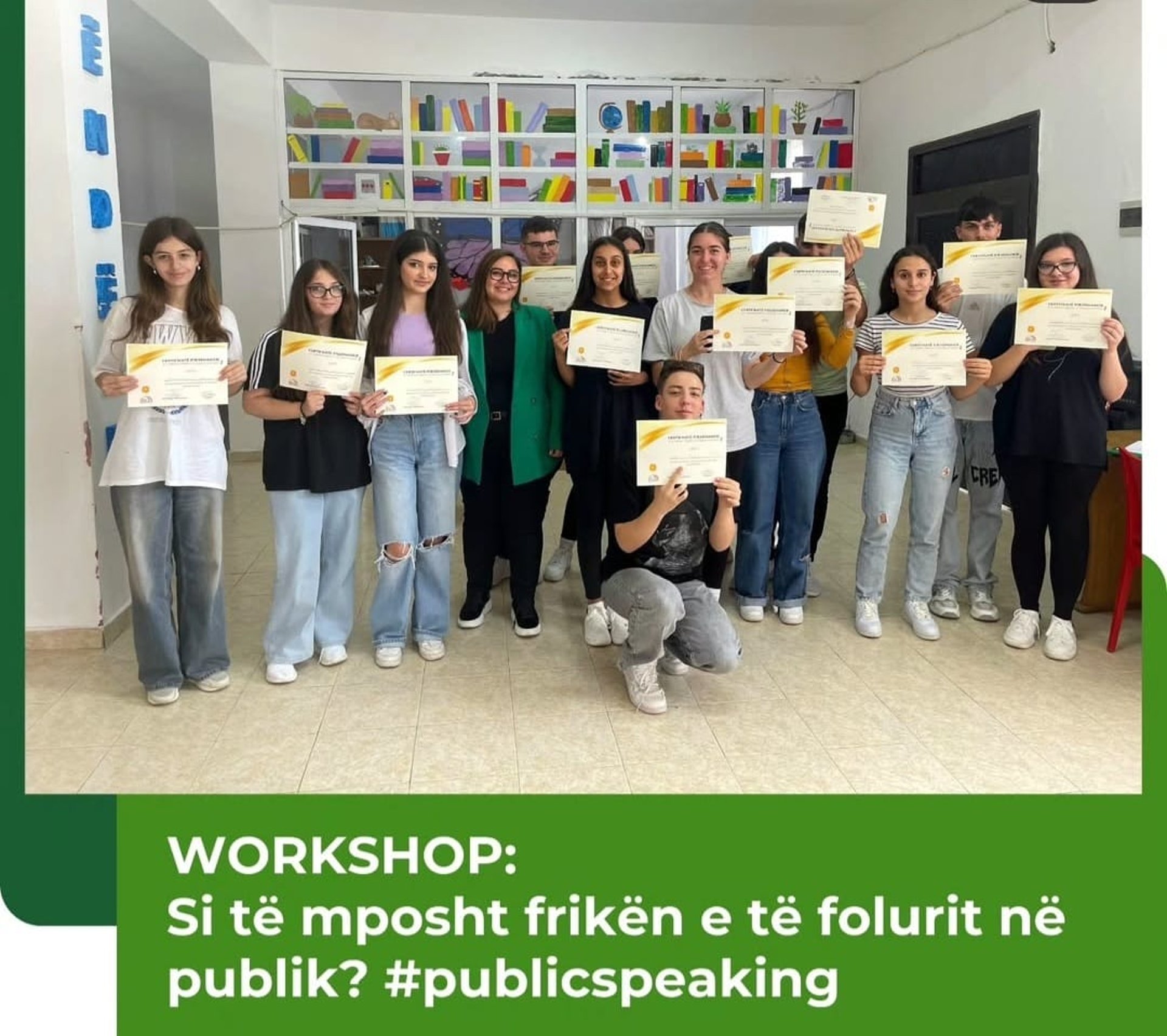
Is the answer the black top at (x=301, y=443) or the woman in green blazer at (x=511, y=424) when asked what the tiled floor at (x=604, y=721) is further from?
the black top at (x=301, y=443)

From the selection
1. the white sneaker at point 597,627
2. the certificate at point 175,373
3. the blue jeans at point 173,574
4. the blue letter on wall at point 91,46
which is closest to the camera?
the certificate at point 175,373

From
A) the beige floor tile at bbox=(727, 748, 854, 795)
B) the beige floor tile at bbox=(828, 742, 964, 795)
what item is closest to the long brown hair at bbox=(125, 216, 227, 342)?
the beige floor tile at bbox=(727, 748, 854, 795)

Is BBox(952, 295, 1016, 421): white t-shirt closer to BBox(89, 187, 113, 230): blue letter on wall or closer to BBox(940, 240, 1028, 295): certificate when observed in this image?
BBox(940, 240, 1028, 295): certificate

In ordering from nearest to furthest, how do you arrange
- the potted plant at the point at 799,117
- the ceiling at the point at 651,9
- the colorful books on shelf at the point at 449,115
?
the ceiling at the point at 651,9, the colorful books on shelf at the point at 449,115, the potted plant at the point at 799,117

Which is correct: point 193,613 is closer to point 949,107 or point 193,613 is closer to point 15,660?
point 15,660

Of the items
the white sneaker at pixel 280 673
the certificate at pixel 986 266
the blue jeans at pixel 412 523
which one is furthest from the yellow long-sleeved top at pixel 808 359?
the white sneaker at pixel 280 673

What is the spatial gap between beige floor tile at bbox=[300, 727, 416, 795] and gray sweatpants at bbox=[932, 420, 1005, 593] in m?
2.17

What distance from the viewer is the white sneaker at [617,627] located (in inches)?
146

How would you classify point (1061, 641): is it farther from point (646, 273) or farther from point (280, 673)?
point (280, 673)

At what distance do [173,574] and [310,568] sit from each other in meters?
0.43

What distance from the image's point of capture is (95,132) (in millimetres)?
3660

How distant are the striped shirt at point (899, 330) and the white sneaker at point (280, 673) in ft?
7.25

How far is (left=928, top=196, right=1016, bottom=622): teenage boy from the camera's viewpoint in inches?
153

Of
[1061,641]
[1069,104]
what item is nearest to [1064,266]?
[1061,641]
